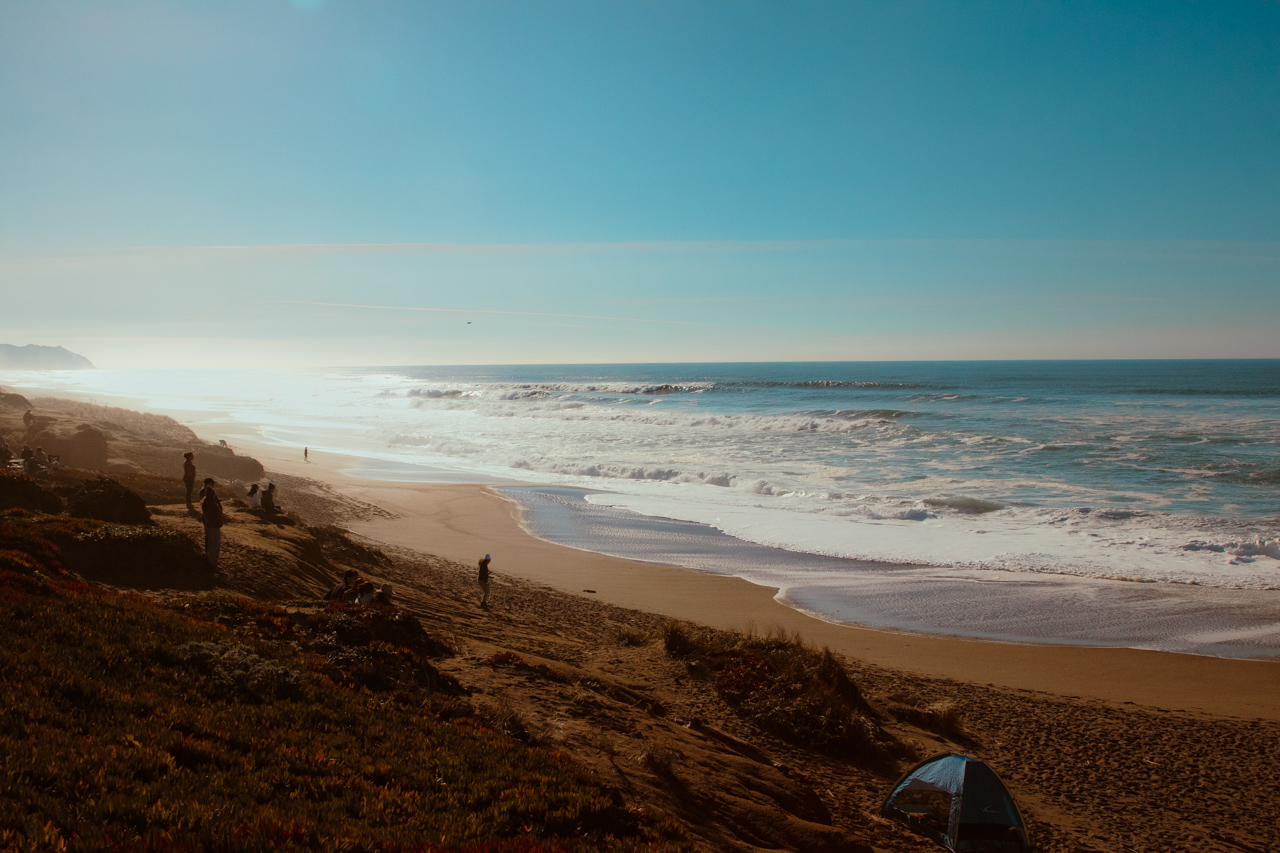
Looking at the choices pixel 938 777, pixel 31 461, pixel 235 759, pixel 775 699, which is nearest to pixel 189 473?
pixel 31 461

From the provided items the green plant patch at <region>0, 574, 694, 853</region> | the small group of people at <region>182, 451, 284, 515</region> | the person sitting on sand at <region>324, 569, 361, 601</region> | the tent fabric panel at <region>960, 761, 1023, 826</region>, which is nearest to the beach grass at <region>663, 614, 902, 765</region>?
the tent fabric panel at <region>960, 761, 1023, 826</region>

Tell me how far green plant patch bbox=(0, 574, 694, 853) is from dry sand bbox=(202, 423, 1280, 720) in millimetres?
7915

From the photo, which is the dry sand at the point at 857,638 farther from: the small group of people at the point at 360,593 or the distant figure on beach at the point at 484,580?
the small group of people at the point at 360,593

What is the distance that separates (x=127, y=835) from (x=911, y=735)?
850cm

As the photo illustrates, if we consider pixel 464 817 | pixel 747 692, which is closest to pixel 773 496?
pixel 747 692

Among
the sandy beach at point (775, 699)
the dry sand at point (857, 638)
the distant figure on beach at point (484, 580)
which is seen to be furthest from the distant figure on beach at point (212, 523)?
the dry sand at point (857, 638)

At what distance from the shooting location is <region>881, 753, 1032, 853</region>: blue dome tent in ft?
21.2

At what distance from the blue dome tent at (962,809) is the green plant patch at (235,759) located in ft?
10.9

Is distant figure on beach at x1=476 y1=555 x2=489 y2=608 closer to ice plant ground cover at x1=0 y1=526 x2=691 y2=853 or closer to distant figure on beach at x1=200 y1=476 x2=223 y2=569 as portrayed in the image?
distant figure on beach at x1=200 y1=476 x2=223 y2=569

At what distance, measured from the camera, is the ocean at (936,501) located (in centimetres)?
1510

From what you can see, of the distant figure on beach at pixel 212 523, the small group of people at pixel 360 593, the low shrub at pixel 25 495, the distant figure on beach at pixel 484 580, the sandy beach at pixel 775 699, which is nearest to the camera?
the sandy beach at pixel 775 699

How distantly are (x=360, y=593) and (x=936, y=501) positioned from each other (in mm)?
21749

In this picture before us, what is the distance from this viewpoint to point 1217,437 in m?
37.8

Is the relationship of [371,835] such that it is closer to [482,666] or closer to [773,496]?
[482,666]
